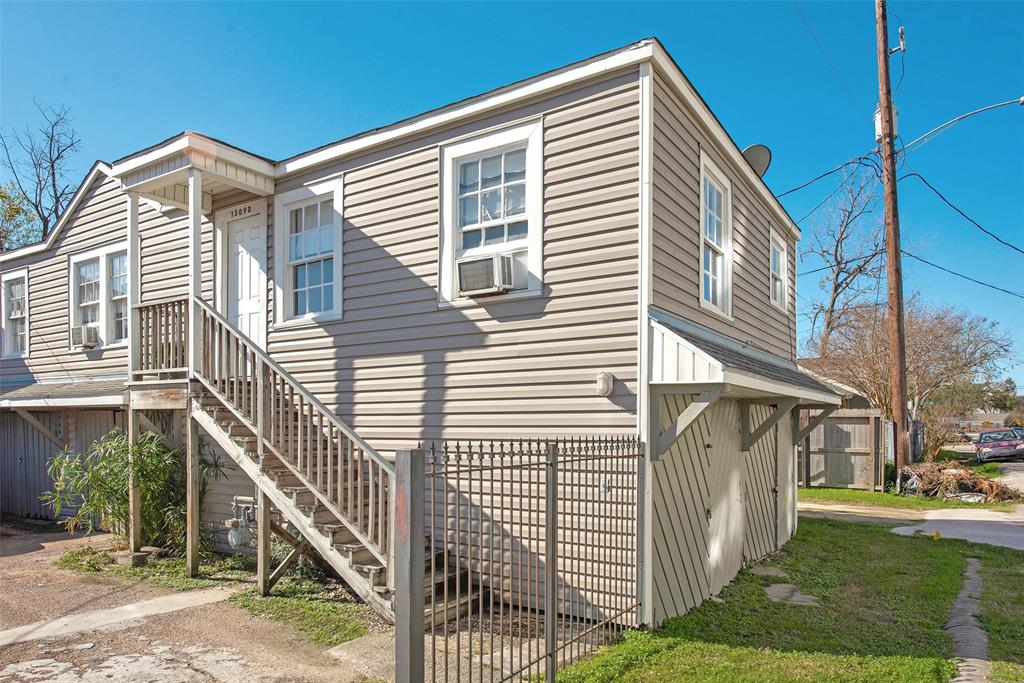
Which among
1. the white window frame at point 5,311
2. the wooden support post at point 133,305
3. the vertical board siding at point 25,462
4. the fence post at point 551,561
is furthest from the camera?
the white window frame at point 5,311

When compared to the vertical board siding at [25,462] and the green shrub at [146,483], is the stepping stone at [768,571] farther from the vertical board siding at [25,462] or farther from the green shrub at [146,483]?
the vertical board siding at [25,462]

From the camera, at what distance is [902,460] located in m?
16.2

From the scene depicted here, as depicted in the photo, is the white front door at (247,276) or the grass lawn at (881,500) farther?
the grass lawn at (881,500)

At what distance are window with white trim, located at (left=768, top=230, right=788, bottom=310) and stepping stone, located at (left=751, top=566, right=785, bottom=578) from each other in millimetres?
3933

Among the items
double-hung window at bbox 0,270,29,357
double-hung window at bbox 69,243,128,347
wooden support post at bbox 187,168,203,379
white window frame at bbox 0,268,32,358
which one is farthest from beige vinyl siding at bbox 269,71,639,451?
double-hung window at bbox 0,270,29,357

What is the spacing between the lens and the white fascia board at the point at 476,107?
5930mm

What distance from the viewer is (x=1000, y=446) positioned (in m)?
25.0

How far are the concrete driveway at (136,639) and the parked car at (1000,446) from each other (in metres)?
27.3

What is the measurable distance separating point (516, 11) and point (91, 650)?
10.8m

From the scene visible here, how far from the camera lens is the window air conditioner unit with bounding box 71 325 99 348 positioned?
1091 centimetres

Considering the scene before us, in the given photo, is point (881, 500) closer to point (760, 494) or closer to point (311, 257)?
point (760, 494)

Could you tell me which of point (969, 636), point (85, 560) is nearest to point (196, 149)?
point (85, 560)

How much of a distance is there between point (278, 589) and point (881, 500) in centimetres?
1320

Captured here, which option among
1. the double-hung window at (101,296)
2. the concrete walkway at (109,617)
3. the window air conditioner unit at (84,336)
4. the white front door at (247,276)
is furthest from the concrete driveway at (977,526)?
the window air conditioner unit at (84,336)
